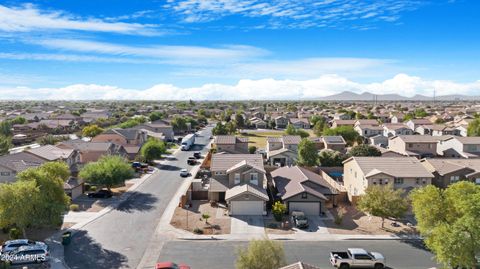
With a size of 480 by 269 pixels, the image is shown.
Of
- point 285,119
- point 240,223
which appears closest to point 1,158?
point 240,223

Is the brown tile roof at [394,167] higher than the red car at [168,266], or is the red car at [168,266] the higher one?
the brown tile roof at [394,167]

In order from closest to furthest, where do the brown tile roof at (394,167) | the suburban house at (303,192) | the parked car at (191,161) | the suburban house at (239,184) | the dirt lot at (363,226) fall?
1. the dirt lot at (363,226)
2. the suburban house at (239,184)
3. the suburban house at (303,192)
4. the brown tile roof at (394,167)
5. the parked car at (191,161)

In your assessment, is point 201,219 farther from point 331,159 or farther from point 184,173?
point 331,159

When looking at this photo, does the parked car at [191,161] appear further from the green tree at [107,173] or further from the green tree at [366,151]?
the green tree at [366,151]

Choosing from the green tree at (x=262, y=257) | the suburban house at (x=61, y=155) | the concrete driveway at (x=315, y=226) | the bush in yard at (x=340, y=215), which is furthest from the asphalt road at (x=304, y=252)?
the suburban house at (x=61, y=155)

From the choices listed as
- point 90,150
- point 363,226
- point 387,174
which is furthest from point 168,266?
point 90,150

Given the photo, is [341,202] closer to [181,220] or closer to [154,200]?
[181,220]
